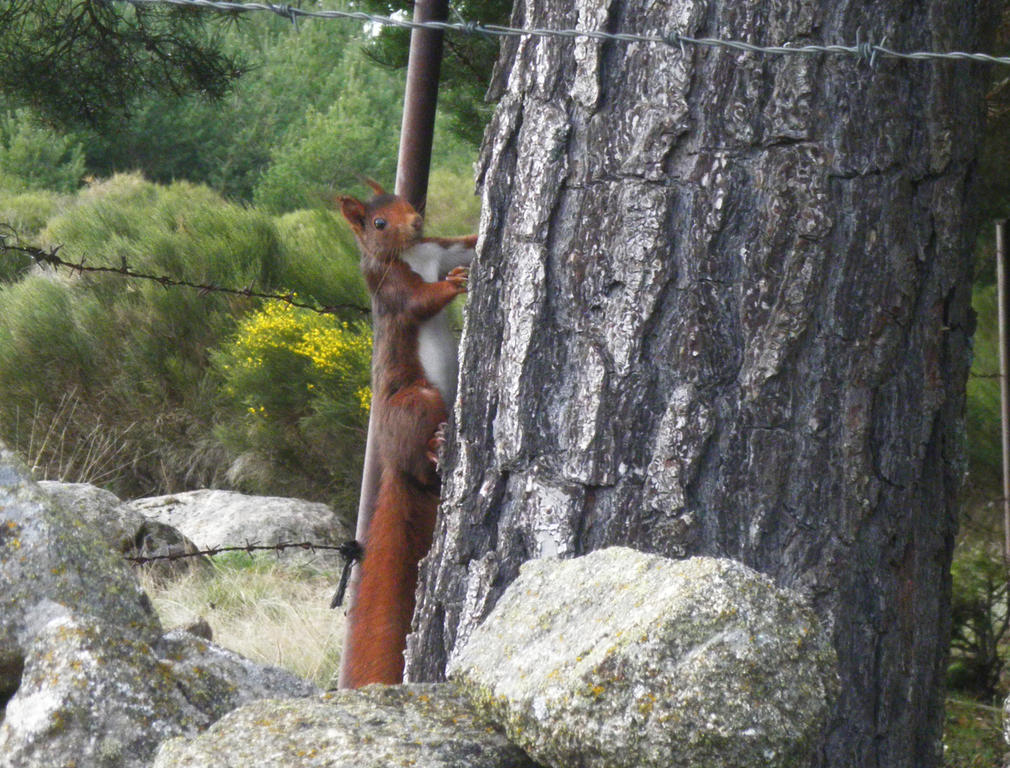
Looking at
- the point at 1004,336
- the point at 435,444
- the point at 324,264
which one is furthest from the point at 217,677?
the point at 324,264

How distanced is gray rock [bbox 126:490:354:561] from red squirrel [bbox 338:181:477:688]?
2912mm

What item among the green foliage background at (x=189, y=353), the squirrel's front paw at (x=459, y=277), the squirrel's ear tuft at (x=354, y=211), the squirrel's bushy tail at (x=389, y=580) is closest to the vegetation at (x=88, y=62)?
the green foliage background at (x=189, y=353)

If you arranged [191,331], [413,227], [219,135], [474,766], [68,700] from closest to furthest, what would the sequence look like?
[474,766], [68,700], [413,227], [191,331], [219,135]

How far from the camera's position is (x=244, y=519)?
6.06 meters

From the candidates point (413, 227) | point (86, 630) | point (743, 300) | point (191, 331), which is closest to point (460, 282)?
point (413, 227)

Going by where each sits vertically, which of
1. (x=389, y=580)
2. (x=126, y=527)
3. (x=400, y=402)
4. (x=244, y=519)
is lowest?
(x=244, y=519)

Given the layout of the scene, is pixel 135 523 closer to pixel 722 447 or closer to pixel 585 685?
pixel 722 447

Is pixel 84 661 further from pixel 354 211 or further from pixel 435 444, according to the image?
pixel 354 211

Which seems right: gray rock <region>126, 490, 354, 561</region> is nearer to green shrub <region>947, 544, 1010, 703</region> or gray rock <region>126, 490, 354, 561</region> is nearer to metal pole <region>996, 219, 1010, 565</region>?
green shrub <region>947, 544, 1010, 703</region>

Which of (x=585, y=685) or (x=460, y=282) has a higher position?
(x=460, y=282)

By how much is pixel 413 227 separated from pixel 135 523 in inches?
119

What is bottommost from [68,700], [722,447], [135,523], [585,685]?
[135,523]

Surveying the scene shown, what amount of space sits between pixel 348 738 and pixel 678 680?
403mm

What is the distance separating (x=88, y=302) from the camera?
836 cm
